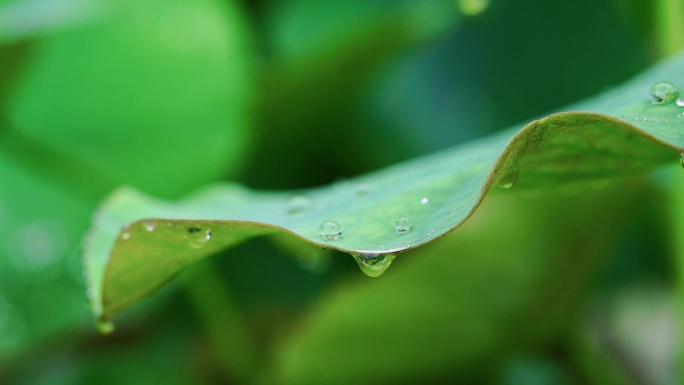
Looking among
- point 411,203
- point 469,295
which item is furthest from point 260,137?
point 411,203

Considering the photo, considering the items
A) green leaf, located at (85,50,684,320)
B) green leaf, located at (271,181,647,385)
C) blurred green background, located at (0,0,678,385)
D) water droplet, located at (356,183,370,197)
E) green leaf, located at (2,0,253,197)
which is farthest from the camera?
green leaf, located at (2,0,253,197)

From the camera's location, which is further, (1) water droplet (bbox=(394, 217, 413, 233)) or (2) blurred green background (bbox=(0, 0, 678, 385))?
(2) blurred green background (bbox=(0, 0, 678, 385))

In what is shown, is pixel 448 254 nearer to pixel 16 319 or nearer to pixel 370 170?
pixel 370 170

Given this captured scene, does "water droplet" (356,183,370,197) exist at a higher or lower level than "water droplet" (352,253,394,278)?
lower

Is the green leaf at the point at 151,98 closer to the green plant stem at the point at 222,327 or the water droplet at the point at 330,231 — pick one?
the green plant stem at the point at 222,327

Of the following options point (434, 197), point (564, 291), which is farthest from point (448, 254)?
point (434, 197)

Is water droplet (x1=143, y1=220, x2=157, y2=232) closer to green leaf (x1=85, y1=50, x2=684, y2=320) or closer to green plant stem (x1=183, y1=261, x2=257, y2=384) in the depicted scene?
green leaf (x1=85, y1=50, x2=684, y2=320)

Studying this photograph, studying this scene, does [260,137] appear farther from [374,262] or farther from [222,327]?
[374,262]

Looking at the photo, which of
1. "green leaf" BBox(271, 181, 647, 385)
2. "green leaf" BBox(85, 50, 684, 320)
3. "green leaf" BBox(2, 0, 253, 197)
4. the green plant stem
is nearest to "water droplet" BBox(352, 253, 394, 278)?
"green leaf" BBox(85, 50, 684, 320)

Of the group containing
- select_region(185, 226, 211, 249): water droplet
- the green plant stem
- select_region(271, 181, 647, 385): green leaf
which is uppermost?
select_region(185, 226, 211, 249): water droplet

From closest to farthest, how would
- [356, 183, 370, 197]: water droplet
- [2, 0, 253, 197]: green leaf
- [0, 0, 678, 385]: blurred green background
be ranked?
[356, 183, 370, 197]: water droplet, [0, 0, 678, 385]: blurred green background, [2, 0, 253, 197]: green leaf
